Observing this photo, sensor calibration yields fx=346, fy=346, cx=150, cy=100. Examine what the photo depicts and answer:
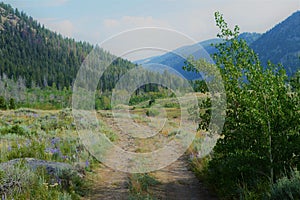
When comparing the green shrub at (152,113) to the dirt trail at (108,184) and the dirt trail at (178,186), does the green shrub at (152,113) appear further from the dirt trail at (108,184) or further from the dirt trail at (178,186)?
the dirt trail at (108,184)

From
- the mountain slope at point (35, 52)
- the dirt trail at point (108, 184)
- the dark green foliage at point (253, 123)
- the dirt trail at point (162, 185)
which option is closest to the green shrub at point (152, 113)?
the dirt trail at point (162, 185)

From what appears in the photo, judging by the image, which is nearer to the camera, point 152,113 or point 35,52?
point 152,113

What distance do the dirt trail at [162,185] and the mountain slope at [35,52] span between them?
101 metres

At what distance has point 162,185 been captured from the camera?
9.10m

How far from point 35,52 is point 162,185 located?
504ft

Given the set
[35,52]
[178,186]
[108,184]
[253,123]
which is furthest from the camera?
[35,52]

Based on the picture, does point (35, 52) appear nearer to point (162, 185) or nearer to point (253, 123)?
point (162, 185)

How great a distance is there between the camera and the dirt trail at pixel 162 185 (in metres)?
8.08

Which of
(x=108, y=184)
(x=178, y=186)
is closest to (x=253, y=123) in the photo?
(x=178, y=186)

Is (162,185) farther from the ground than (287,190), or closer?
closer

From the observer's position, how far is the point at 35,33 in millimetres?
170375

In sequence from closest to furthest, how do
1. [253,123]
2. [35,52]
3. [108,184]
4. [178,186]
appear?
[253,123], [108,184], [178,186], [35,52]

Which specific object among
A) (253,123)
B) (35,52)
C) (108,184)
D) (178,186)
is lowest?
(178,186)

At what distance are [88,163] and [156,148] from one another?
14.6ft
